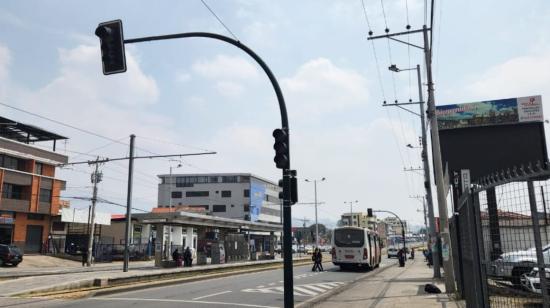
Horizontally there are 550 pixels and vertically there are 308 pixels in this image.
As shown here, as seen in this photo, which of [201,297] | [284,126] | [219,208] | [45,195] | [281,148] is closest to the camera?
[281,148]

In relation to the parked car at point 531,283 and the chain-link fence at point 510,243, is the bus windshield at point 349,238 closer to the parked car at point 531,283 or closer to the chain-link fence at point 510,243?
the chain-link fence at point 510,243

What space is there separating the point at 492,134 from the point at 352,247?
1891 centimetres

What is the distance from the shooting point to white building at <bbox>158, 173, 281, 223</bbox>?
411 feet

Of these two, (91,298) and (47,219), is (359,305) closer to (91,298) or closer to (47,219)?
(91,298)

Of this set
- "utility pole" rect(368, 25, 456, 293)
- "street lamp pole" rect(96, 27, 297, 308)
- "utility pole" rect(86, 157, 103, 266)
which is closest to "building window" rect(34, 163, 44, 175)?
"utility pole" rect(86, 157, 103, 266)

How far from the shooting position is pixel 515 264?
18.6ft

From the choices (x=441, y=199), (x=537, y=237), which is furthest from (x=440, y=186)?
(x=537, y=237)

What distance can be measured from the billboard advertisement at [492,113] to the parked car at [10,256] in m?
37.4

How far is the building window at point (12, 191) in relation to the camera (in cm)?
4931

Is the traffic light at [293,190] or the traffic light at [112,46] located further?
the traffic light at [293,190]

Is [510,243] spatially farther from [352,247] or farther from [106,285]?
[352,247]

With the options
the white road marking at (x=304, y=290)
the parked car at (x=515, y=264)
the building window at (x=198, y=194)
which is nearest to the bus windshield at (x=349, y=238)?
the white road marking at (x=304, y=290)

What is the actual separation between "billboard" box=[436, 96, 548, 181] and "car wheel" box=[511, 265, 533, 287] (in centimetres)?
3558

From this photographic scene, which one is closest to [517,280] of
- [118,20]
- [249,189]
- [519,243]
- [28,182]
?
[519,243]
